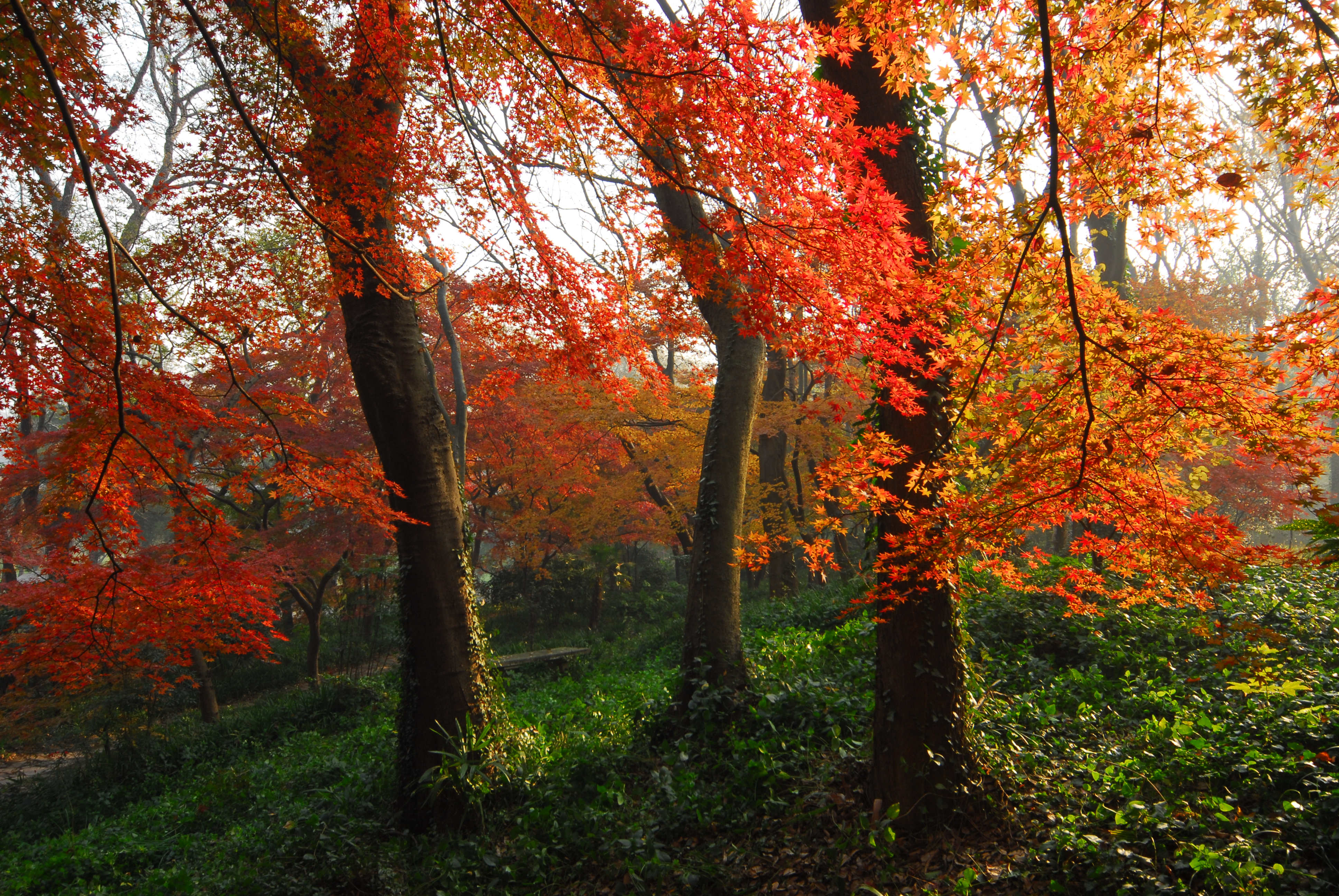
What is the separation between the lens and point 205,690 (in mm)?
11344

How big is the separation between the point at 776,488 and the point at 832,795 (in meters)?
9.24

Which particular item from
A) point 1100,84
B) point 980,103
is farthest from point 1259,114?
point 980,103

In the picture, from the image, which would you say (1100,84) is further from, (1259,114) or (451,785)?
(451,785)

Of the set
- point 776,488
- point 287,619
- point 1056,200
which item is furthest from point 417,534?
point 287,619

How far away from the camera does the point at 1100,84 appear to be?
3387 mm

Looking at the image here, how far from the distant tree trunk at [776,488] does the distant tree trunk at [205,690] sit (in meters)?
10.3

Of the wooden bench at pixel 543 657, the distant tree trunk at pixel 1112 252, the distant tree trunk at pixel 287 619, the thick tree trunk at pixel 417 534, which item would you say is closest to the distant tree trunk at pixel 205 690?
the wooden bench at pixel 543 657

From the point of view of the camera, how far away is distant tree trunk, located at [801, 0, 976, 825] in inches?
152

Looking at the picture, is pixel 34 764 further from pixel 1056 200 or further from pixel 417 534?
pixel 1056 200

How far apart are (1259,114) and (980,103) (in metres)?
11.8

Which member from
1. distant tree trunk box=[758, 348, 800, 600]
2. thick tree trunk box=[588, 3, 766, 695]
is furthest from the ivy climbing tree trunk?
distant tree trunk box=[758, 348, 800, 600]

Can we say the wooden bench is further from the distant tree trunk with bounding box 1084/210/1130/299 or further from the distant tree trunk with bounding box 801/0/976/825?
the distant tree trunk with bounding box 1084/210/1130/299

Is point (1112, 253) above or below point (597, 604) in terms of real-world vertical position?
above

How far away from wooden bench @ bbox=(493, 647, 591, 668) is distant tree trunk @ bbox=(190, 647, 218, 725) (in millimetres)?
4959
